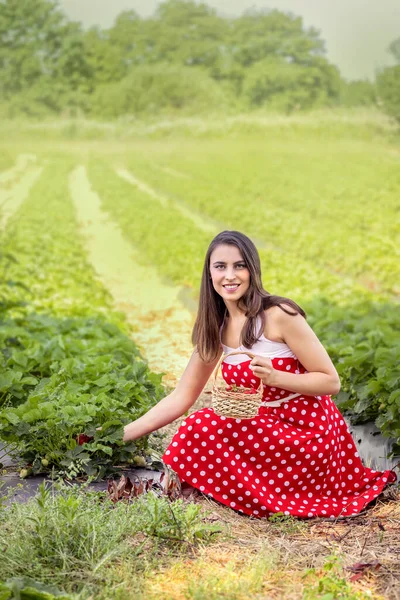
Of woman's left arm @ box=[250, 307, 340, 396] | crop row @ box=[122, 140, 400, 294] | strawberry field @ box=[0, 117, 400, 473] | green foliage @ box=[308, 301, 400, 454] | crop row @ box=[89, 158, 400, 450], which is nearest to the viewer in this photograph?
woman's left arm @ box=[250, 307, 340, 396]

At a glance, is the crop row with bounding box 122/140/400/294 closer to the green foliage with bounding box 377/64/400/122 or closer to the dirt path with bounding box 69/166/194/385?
the green foliage with bounding box 377/64/400/122

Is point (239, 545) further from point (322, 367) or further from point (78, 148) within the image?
point (78, 148)

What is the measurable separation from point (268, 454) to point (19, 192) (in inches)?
282

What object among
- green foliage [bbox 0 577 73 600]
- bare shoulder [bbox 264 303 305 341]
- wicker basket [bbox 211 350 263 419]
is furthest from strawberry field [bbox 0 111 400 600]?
green foliage [bbox 0 577 73 600]

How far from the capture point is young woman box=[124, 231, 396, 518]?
3188 millimetres

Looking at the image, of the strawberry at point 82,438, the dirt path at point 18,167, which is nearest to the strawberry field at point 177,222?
the dirt path at point 18,167

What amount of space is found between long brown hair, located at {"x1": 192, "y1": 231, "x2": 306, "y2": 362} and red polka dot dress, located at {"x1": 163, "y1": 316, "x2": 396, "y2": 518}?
0.10m

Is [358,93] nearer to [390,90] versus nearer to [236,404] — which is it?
[390,90]

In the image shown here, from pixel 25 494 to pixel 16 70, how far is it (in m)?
7.17

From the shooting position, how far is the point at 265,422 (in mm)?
3199

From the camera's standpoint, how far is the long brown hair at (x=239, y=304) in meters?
3.32

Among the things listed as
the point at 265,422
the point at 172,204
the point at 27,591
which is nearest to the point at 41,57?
the point at 172,204

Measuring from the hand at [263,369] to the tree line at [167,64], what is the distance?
22.8ft

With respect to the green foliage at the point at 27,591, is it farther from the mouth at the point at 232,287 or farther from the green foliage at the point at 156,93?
the green foliage at the point at 156,93
